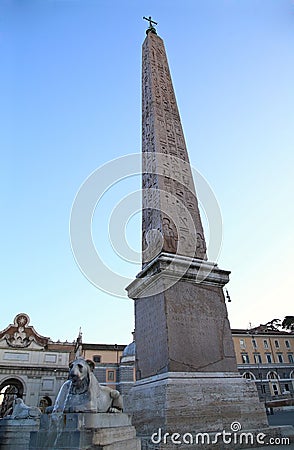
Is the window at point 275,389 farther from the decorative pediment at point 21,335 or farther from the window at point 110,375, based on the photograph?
the decorative pediment at point 21,335

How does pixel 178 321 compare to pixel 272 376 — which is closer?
pixel 178 321

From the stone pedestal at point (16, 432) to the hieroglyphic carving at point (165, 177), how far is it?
3.36 metres

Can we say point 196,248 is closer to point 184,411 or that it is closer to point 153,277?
point 153,277

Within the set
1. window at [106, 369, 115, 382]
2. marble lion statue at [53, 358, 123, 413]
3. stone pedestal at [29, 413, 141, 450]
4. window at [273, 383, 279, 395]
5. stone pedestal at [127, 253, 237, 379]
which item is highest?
window at [106, 369, 115, 382]

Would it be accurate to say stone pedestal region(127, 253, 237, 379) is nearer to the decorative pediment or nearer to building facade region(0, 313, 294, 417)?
building facade region(0, 313, 294, 417)

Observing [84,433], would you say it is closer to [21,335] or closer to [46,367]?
[46,367]

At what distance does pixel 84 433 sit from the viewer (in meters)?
2.60

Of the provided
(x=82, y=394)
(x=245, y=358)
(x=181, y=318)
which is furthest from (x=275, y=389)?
(x=82, y=394)

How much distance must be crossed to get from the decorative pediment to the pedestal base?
992 inches

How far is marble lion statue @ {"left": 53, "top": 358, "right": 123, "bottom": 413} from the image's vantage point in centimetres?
296

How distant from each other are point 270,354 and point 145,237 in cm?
3858

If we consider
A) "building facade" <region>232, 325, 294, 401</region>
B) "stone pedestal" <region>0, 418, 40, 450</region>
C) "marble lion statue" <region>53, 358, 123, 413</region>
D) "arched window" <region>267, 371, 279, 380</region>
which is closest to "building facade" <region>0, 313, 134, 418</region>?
"building facade" <region>232, 325, 294, 401</region>

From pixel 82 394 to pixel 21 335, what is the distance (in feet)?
90.0

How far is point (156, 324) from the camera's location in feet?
16.7
